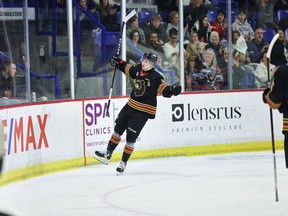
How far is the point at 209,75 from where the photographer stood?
535 inches

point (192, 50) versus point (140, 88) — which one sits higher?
point (192, 50)

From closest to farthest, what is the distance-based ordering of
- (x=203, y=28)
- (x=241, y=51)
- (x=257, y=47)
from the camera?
(x=203, y=28), (x=241, y=51), (x=257, y=47)

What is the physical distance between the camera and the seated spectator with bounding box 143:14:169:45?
13.1 m

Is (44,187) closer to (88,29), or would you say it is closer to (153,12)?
(88,29)

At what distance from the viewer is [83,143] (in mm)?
11500

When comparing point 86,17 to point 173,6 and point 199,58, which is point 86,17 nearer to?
point 173,6

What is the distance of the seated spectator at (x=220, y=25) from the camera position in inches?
536

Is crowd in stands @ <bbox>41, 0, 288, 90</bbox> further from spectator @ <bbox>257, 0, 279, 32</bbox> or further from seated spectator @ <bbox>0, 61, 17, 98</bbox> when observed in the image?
seated spectator @ <bbox>0, 61, 17, 98</bbox>

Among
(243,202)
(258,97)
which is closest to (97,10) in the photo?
(258,97)

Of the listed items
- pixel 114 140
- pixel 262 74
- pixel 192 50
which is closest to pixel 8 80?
pixel 114 140

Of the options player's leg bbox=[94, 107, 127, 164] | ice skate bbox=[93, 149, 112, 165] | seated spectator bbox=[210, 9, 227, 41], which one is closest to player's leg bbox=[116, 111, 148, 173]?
player's leg bbox=[94, 107, 127, 164]

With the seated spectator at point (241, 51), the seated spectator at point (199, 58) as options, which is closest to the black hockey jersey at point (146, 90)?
the seated spectator at point (199, 58)

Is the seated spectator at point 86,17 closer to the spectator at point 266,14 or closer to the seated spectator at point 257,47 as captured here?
the seated spectator at point 257,47

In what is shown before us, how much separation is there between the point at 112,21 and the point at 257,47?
2.51 m
